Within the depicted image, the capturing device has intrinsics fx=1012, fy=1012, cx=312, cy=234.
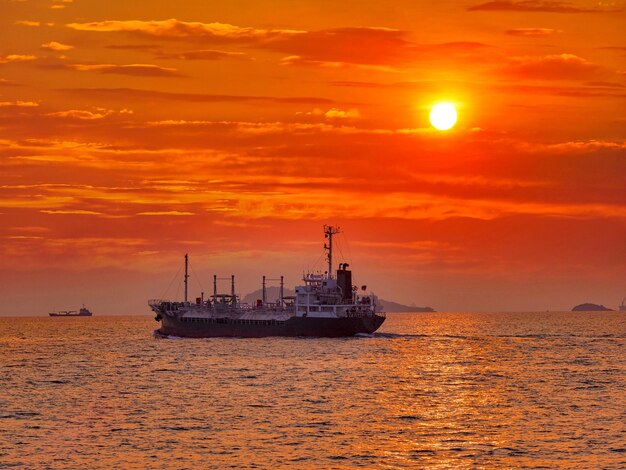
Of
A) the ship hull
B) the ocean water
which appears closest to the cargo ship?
the ship hull

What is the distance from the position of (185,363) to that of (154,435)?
61497 millimetres

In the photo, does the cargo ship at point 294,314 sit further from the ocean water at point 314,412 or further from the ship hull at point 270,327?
the ocean water at point 314,412

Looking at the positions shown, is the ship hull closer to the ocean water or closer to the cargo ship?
the cargo ship

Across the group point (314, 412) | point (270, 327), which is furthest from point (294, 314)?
point (314, 412)

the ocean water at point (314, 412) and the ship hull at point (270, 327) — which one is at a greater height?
the ship hull at point (270, 327)

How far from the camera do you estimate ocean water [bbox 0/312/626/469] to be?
53.6 m

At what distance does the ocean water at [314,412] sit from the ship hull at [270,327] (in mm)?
35288

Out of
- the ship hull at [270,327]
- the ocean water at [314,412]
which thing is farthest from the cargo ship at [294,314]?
the ocean water at [314,412]

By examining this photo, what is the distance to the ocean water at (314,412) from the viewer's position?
53.6 metres

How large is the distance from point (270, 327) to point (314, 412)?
10784 centimetres

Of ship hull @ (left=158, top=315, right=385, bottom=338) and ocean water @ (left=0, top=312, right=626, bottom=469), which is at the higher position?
ship hull @ (left=158, top=315, right=385, bottom=338)

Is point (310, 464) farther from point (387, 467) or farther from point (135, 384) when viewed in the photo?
point (135, 384)

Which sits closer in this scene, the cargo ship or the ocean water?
the ocean water

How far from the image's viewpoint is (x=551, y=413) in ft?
235
